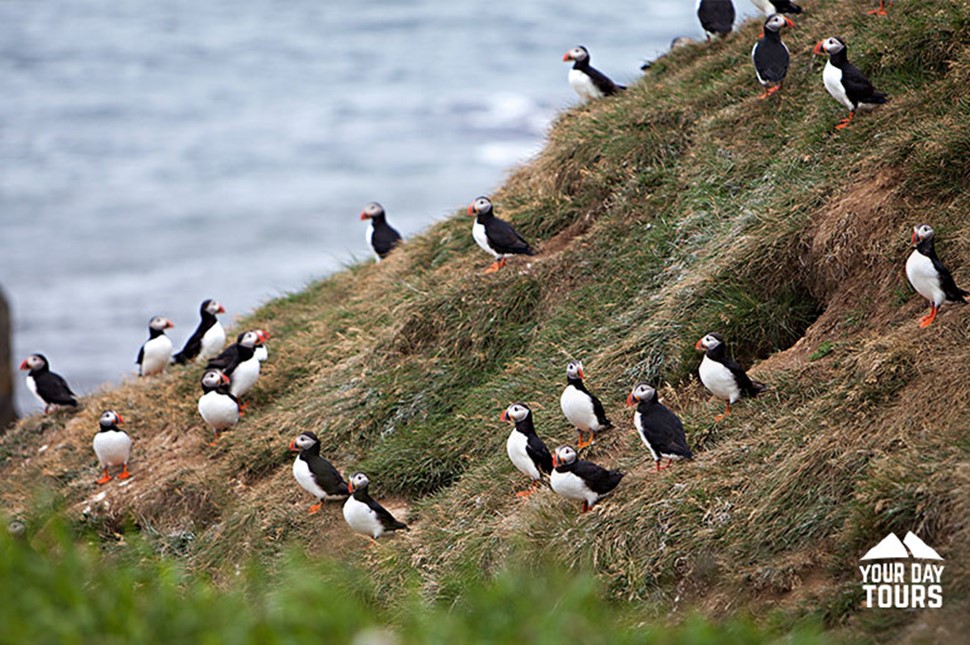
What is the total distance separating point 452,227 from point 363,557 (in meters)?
3.97

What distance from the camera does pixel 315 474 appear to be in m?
8.52

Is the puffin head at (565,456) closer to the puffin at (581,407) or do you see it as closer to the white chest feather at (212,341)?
the puffin at (581,407)

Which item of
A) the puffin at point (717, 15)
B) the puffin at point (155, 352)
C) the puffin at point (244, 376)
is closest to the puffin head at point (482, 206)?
the puffin at point (244, 376)

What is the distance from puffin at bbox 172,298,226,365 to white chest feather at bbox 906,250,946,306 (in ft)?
23.5

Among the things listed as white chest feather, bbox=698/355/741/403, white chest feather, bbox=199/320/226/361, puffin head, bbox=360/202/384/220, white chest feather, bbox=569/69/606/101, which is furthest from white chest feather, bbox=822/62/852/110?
white chest feather, bbox=199/320/226/361

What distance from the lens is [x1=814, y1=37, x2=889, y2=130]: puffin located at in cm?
848

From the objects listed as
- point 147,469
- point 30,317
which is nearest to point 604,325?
point 147,469

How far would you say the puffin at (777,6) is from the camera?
35.5ft

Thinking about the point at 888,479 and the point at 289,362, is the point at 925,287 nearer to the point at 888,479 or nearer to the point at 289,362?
the point at 888,479

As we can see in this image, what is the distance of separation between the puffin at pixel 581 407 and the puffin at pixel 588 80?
459cm

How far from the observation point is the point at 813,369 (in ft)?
23.3

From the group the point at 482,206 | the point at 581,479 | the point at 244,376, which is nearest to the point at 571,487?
the point at 581,479

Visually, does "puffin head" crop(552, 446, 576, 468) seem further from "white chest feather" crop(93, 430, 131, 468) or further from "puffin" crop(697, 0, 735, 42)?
"puffin" crop(697, 0, 735, 42)

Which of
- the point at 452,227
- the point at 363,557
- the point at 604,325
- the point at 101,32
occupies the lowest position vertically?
the point at 363,557
